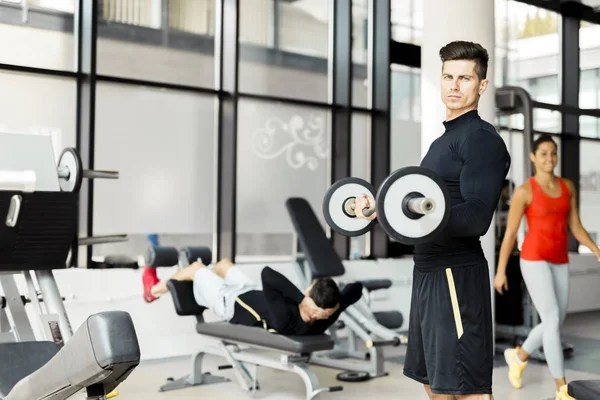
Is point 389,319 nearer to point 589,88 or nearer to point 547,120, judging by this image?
point 547,120

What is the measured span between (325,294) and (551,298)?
3.68 feet

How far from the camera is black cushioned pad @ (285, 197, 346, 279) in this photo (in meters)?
4.69

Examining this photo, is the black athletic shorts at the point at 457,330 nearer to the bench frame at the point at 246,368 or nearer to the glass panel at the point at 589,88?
the bench frame at the point at 246,368

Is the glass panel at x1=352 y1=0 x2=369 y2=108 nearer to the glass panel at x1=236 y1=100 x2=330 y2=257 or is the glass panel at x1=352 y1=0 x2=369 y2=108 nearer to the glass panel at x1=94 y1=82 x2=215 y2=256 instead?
the glass panel at x1=236 y1=100 x2=330 y2=257

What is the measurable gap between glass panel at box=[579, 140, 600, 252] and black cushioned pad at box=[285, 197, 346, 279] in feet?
13.7

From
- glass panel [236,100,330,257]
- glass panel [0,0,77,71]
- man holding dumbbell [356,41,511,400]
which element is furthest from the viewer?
glass panel [236,100,330,257]

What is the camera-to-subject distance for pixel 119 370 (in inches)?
57.4

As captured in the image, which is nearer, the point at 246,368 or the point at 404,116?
the point at 246,368

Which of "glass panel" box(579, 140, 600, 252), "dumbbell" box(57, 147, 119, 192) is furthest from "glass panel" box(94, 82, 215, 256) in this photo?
"glass panel" box(579, 140, 600, 252)

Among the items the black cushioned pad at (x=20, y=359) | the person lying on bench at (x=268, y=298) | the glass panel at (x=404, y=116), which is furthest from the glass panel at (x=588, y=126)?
the black cushioned pad at (x=20, y=359)

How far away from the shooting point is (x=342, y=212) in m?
1.91

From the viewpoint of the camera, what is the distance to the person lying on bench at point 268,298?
363 centimetres

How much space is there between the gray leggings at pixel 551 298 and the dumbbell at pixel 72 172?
6.90 feet

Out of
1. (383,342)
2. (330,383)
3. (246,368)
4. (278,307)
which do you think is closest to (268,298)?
(278,307)
